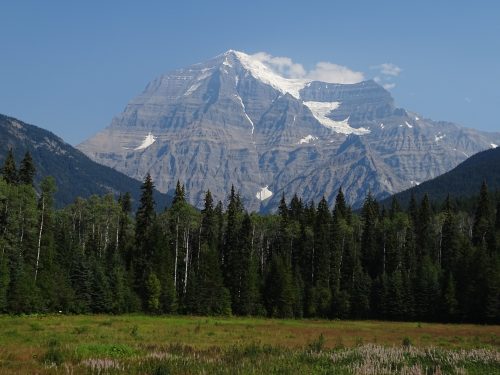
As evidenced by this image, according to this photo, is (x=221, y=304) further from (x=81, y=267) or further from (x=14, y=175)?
(x=14, y=175)

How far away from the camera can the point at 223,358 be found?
2502 cm

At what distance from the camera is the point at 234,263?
99.3 meters

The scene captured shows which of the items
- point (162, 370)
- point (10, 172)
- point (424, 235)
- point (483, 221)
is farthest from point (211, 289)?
point (162, 370)

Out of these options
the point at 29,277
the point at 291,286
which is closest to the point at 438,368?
the point at 29,277

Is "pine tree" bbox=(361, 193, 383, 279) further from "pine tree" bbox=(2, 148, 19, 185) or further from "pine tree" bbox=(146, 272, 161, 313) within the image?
"pine tree" bbox=(2, 148, 19, 185)

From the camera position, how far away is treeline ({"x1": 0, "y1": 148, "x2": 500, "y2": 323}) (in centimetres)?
7550

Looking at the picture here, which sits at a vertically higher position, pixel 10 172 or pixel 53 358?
pixel 10 172

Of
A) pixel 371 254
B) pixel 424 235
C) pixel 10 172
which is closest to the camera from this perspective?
pixel 10 172

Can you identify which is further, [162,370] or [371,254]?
[371,254]

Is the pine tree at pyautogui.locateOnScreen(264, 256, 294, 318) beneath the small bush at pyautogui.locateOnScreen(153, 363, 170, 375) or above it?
above

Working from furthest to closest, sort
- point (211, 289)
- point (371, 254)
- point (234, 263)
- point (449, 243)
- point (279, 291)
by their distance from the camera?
point (371, 254) → point (449, 243) → point (234, 263) → point (279, 291) → point (211, 289)

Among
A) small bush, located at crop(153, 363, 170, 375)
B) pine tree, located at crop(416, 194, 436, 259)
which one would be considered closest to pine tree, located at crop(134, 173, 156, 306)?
pine tree, located at crop(416, 194, 436, 259)

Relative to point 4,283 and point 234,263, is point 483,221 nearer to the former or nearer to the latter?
Answer: point 234,263

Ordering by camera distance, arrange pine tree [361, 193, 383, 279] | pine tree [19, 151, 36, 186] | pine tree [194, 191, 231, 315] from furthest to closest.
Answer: pine tree [361, 193, 383, 279] → pine tree [194, 191, 231, 315] → pine tree [19, 151, 36, 186]
